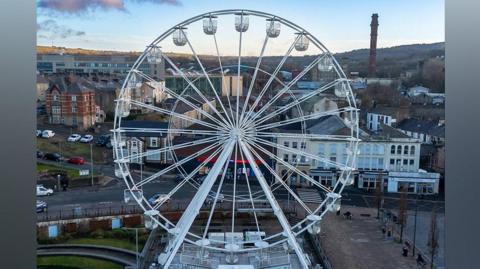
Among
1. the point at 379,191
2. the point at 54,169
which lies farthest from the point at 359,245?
the point at 54,169

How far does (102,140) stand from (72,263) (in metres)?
2.90

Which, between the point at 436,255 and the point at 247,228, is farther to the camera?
the point at 247,228

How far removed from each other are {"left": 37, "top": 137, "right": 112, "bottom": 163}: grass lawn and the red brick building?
0.99ft

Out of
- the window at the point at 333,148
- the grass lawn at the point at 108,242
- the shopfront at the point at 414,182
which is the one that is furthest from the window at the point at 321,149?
the grass lawn at the point at 108,242

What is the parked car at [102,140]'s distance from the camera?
8.30m

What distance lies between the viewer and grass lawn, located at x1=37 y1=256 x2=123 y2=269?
18.5 feet

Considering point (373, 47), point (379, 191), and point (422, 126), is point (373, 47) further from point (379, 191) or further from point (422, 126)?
point (379, 191)

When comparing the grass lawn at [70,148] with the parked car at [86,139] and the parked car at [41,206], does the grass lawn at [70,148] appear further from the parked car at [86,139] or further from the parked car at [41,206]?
the parked car at [41,206]

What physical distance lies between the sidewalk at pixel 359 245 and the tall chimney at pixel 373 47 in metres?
2.88
